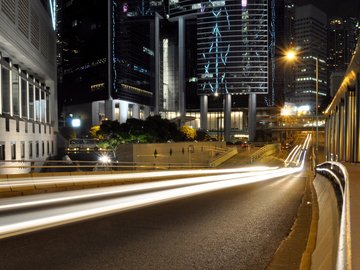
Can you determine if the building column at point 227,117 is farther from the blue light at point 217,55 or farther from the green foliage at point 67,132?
the green foliage at point 67,132

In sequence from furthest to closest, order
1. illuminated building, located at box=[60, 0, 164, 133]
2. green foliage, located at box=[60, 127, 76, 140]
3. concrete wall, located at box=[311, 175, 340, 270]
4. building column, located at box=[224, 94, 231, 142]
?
building column, located at box=[224, 94, 231, 142] < green foliage, located at box=[60, 127, 76, 140] < illuminated building, located at box=[60, 0, 164, 133] < concrete wall, located at box=[311, 175, 340, 270]

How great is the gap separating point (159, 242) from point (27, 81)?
45783 millimetres

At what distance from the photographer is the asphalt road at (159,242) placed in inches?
269

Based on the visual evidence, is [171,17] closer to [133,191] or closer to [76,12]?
[76,12]

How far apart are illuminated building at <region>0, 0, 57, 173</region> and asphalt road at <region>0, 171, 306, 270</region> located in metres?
19.8

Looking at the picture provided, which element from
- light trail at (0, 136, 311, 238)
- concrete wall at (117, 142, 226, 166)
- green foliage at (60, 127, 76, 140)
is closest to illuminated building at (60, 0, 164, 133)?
green foliage at (60, 127, 76, 140)

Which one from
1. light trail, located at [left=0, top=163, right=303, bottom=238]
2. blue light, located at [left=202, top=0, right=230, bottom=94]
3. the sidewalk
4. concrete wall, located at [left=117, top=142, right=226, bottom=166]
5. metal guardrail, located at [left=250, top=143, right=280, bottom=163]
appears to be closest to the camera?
the sidewalk

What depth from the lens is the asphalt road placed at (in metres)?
6.82

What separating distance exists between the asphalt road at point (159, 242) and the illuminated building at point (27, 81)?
1975cm

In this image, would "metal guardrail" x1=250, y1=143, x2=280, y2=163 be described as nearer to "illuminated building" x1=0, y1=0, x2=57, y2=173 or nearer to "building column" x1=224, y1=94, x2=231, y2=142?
"illuminated building" x1=0, y1=0, x2=57, y2=173

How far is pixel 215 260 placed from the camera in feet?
23.0

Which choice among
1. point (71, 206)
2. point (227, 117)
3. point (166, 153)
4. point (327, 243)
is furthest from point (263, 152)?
point (327, 243)

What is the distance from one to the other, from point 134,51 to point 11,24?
94902mm

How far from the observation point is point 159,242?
8320 mm
